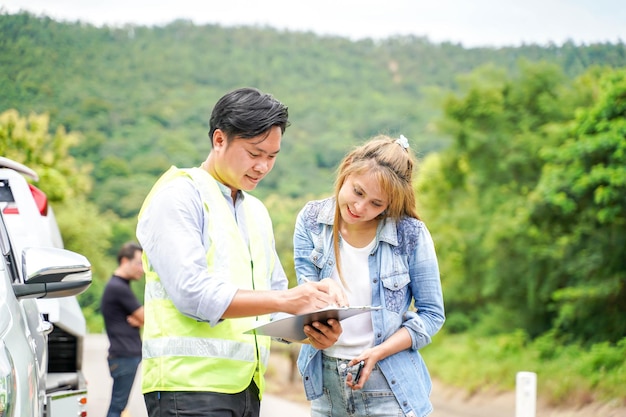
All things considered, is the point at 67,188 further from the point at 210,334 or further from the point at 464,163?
the point at 210,334

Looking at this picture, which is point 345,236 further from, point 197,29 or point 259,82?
point 197,29

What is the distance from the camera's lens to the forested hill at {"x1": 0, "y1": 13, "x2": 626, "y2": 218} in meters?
19.5

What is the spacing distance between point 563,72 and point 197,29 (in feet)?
113

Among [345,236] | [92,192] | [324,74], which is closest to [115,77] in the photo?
[92,192]

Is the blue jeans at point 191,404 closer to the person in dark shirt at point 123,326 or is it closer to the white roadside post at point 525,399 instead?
the person in dark shirt at point 123,326

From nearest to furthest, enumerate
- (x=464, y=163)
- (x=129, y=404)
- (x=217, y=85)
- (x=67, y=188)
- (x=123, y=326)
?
1. (x=123, y=326)
2. (x=129, y=404)
3. (x=464, y=163)
4. (x=67, y=188)
5. (x=217, y=85)

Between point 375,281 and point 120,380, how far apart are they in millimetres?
5176

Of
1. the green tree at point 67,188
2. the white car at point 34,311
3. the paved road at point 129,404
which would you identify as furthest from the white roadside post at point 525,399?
the green tree at point 67,188

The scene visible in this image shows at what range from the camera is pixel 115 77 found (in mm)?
36750

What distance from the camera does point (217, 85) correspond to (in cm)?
4622

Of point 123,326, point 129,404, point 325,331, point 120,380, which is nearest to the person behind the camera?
point 325,331

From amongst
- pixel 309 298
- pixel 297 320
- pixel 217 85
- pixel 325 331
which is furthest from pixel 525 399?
pixel 217 85

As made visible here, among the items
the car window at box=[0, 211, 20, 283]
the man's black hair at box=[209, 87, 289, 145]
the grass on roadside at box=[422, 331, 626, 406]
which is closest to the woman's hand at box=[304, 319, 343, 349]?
the man's black hair at box=[209, 87, 289, 145]

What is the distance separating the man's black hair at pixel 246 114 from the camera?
10.0 feet
